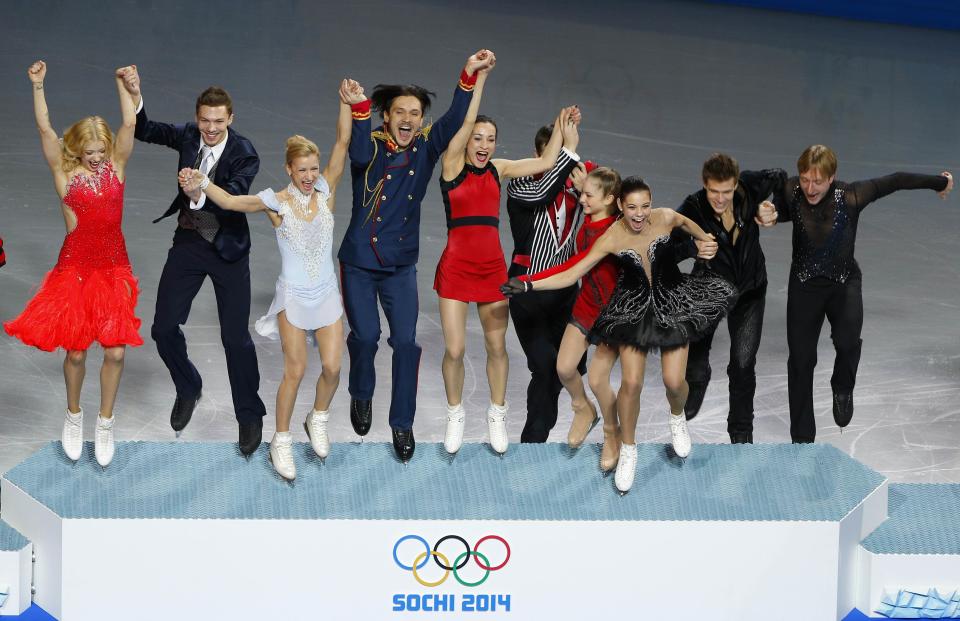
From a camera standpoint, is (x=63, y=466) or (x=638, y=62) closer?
(x=63, y=466)

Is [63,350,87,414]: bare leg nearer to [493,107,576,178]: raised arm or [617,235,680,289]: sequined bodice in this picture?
[493,107,576,178]: raised arm

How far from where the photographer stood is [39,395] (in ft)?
24.3

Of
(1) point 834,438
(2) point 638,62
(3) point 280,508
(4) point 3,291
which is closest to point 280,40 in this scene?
(2) point 638,62

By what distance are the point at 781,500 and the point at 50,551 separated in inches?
112

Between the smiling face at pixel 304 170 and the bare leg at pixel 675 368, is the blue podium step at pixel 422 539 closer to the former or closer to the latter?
the bare leg at pixel 675 368

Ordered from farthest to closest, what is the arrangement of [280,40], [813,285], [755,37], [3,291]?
[755,37] → [280,40] → [3,291] → [813,285]

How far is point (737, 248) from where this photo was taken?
20.3 ft

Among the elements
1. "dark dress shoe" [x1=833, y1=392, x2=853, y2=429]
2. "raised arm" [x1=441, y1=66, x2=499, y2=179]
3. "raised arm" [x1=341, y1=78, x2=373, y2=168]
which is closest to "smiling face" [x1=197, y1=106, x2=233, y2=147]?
"raised arm" [x1=341, y1=78, x2=373, y2=168]

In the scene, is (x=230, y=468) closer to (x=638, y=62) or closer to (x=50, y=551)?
(x=50, y=551)

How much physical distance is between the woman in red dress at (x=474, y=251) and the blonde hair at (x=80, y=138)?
1.35 m

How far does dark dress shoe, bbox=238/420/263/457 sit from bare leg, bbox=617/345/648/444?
1.49 meters

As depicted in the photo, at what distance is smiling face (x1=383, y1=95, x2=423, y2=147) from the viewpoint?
5730 mm

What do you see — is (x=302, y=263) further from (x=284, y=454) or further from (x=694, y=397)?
(x=694, y=397)

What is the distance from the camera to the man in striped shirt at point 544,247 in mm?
6102
